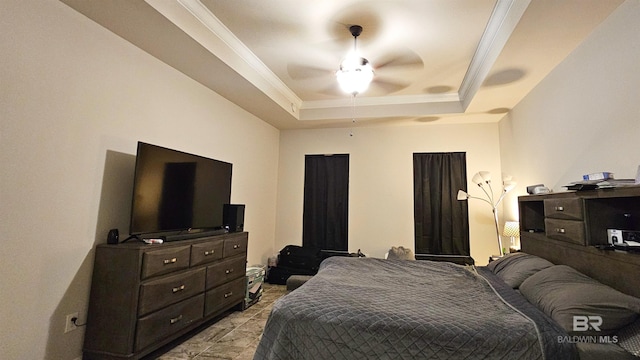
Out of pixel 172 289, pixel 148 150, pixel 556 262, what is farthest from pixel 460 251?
pixel 148 150

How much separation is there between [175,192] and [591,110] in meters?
3.59

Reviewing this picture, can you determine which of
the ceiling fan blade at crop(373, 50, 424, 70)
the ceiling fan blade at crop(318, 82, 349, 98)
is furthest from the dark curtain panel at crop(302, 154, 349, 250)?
the ceiling fan blade at crop(373, 50, 424, 70)

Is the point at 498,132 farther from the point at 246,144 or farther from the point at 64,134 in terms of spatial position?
the point at 64,134

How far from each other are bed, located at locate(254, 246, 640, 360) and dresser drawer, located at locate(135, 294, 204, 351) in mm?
1111

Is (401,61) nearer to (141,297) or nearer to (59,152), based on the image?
(59,152)

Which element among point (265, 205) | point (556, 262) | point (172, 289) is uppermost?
point (265, 205)

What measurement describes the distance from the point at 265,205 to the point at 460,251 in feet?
10.6

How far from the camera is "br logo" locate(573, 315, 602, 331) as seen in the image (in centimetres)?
134

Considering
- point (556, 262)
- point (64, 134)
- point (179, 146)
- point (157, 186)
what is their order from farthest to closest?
point (179, 146) → point (157, 186) → point (556, 262) → point (64, 134)

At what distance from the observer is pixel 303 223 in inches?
206

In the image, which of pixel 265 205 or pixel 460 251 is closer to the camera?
pixel 460 251

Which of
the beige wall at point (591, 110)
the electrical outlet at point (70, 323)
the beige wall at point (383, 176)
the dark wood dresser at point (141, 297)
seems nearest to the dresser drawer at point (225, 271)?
the dark wood dresser at point (141, 297)

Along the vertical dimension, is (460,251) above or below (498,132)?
below

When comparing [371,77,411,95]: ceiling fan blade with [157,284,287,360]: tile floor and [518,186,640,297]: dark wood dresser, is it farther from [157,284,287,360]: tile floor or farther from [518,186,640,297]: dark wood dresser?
[157,284,287,360]: tile floor
